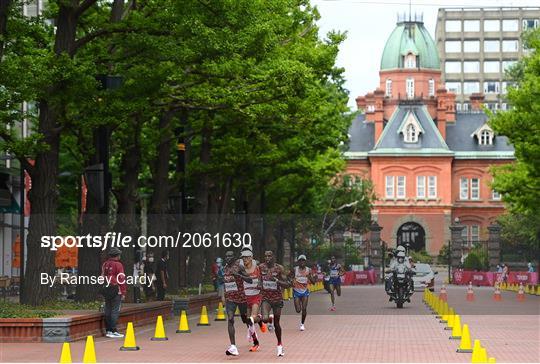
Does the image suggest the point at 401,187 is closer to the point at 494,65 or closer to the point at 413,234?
the point at 413,234

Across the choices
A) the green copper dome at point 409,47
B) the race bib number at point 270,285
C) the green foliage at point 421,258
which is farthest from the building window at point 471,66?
the race bib number at point 270,285

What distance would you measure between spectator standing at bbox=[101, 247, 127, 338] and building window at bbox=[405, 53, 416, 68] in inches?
4258

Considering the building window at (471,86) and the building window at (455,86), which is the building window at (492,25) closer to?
the building window at (471,86)

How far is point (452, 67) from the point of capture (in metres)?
178

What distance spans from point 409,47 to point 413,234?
20.7m

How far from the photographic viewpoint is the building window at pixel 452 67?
177750mm

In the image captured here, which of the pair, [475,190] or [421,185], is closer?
[421,185]

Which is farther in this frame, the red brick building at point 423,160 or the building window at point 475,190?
the building window at point 475,190

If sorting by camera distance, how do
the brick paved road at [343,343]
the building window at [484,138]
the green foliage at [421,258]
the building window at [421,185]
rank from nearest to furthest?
the brick paved road at [343,343] < the green foliage at [421,258] < the building window at [421,185] < the building window at [484,138]

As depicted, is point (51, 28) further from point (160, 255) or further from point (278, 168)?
point (278, 168)

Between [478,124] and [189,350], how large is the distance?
4251 inches

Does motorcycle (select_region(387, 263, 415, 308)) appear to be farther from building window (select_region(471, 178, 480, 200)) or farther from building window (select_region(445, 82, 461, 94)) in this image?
building window (select_region(445, 82, 461, 94))

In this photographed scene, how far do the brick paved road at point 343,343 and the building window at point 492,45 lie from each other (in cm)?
14359

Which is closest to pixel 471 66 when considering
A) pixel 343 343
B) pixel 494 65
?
pixel 494 65
